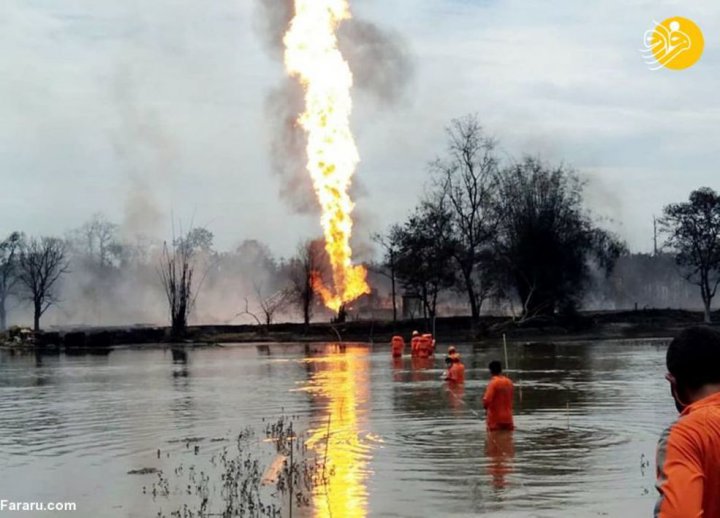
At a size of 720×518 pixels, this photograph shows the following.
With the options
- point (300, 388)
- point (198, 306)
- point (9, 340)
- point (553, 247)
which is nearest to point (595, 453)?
point (300, 388)

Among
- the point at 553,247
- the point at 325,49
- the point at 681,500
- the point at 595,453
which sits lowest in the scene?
the point at 595,453

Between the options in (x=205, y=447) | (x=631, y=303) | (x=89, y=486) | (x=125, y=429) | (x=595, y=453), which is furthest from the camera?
(x=631, y=303)

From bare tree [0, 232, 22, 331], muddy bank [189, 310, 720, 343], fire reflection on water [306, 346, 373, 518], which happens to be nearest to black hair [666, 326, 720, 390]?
fire reflection on water [306, 346, 373, 518]

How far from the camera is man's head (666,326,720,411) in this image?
3947 mm

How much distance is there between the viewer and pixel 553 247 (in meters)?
72.6

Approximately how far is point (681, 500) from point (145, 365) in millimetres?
44489

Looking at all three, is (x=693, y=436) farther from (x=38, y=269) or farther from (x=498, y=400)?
(x=38, y=269)

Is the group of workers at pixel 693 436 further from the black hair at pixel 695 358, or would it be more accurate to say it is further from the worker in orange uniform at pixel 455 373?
the worker in orange uniform at pixel 455 373

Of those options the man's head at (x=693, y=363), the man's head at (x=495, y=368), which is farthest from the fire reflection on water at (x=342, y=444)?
the man's head at (x=693, y=363)

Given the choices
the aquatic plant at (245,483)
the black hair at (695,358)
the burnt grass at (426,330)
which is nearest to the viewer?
the black hair at (695,358)

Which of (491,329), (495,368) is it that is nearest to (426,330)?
(491,329)

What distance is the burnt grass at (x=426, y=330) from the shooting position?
6888cm

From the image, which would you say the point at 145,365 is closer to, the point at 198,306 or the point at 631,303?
Answer: the point at 198,306

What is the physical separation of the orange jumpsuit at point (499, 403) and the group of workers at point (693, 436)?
41.8ft
